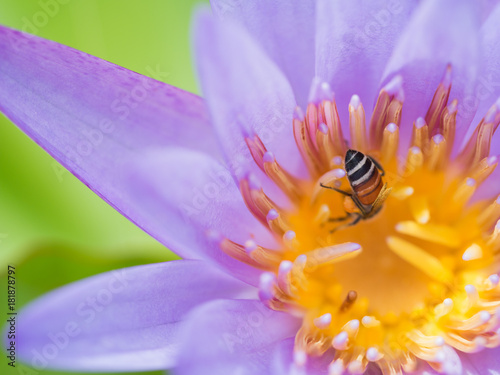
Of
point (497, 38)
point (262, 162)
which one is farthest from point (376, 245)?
point (497, 38)

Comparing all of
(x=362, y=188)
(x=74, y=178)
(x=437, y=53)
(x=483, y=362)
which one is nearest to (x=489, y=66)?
(x=437, y=53)

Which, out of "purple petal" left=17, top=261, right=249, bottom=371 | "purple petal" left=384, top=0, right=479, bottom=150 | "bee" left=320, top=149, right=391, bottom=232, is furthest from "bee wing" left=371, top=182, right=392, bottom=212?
"purple petal" left=17, top=261, right=249, bottom=371

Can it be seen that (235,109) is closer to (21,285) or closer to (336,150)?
(336,150)

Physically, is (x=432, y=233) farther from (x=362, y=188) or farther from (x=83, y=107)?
(x=83, y=107)

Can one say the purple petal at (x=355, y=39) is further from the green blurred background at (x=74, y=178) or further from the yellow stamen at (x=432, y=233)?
the green blurred background at (x=74, y=178)

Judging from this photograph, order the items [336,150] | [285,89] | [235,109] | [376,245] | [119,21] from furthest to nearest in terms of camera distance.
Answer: [119,21], [376,245], [336,150], [285,89], [235,109]
